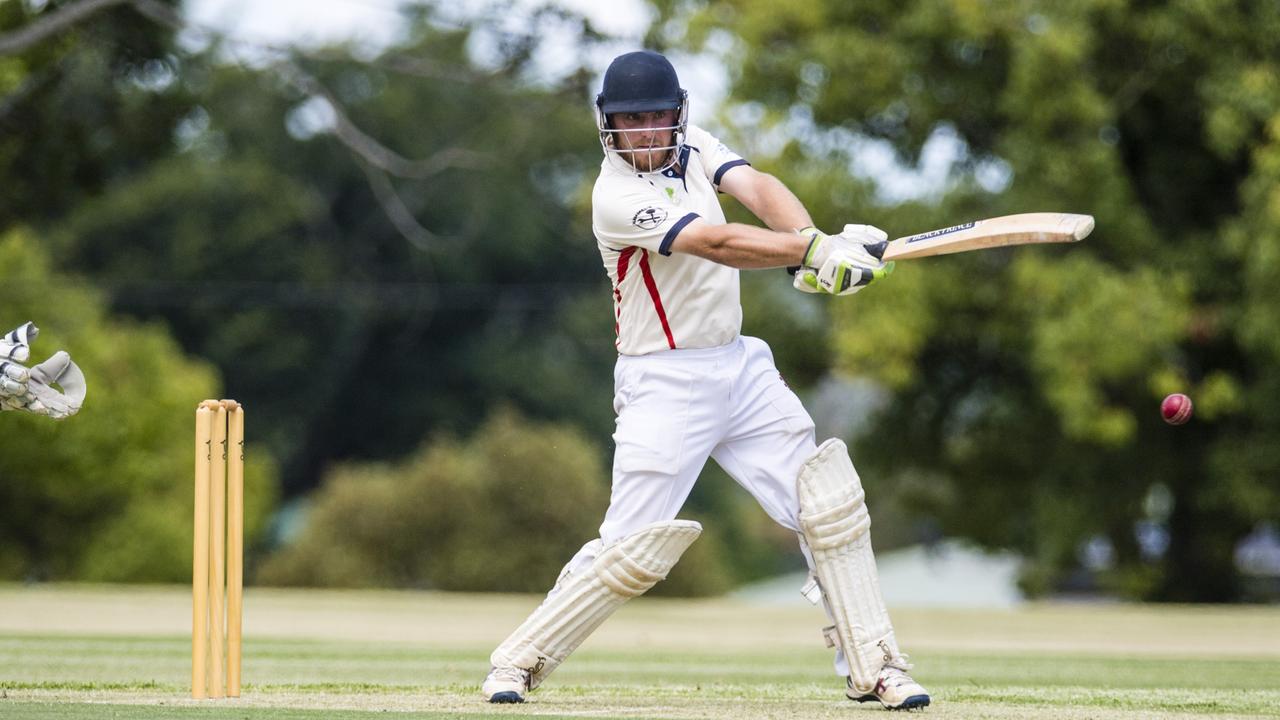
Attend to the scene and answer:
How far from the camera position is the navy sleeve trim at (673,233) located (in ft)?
15.8

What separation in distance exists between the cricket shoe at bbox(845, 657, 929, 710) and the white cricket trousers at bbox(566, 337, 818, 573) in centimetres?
47

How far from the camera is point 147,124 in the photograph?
16.1 meters

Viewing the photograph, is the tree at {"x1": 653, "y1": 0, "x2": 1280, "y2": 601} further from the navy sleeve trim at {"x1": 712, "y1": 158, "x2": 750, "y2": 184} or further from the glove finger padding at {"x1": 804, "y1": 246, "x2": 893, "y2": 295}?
the glove finger padding at {"x1": 804, "y1": 246, "x2": 893, "y2": 295}

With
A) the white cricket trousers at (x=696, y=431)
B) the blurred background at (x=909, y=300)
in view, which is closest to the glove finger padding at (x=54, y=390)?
the white cricket trousers at (x=696, y=431)

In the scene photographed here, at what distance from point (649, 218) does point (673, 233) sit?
88 millimetres

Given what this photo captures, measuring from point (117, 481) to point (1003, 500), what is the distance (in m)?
10.5

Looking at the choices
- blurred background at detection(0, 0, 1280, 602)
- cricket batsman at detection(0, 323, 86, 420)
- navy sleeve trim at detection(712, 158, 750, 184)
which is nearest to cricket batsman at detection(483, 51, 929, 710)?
navy sleeve trim at detection(712, 158, 750, 184)

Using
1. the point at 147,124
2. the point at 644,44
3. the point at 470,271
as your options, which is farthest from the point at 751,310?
the point at 470,271

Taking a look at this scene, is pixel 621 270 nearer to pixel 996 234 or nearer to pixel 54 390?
pixel 996 234

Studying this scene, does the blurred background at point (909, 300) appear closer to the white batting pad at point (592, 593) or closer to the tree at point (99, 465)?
the tree at point (99, 465)

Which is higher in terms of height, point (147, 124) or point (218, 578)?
point (147, 124)

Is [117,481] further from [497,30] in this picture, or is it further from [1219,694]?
[1219,694]

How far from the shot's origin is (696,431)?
16.4 ft

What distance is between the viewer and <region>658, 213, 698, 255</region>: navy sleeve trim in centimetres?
483
